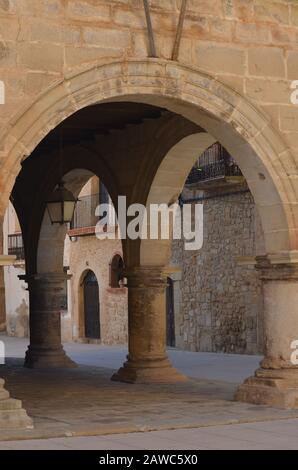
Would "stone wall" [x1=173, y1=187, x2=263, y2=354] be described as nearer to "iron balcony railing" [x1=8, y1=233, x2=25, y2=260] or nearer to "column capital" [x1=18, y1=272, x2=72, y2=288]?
"column capital" [x1=18, y1=272, x2=72, y2=288]

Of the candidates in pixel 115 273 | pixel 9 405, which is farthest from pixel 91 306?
pixel 9 405

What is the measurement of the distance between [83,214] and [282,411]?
52.7 ft

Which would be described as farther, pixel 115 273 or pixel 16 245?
pixel 16 245

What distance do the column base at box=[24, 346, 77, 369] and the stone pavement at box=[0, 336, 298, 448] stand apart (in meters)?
0.25

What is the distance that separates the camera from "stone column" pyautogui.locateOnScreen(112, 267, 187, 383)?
13.0 meters

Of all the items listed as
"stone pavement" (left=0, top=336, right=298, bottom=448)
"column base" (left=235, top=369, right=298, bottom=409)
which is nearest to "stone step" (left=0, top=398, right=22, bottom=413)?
"stone pavement" (left=0, top=336, right=298, bottom=448)

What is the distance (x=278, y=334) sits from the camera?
978 cm

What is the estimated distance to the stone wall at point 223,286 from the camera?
18250 millimetres

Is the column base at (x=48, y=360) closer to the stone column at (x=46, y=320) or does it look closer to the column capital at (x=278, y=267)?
the stone column at (x=46, y=320)

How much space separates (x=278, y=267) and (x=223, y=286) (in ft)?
30.6

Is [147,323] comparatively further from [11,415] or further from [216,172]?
[216,172]
